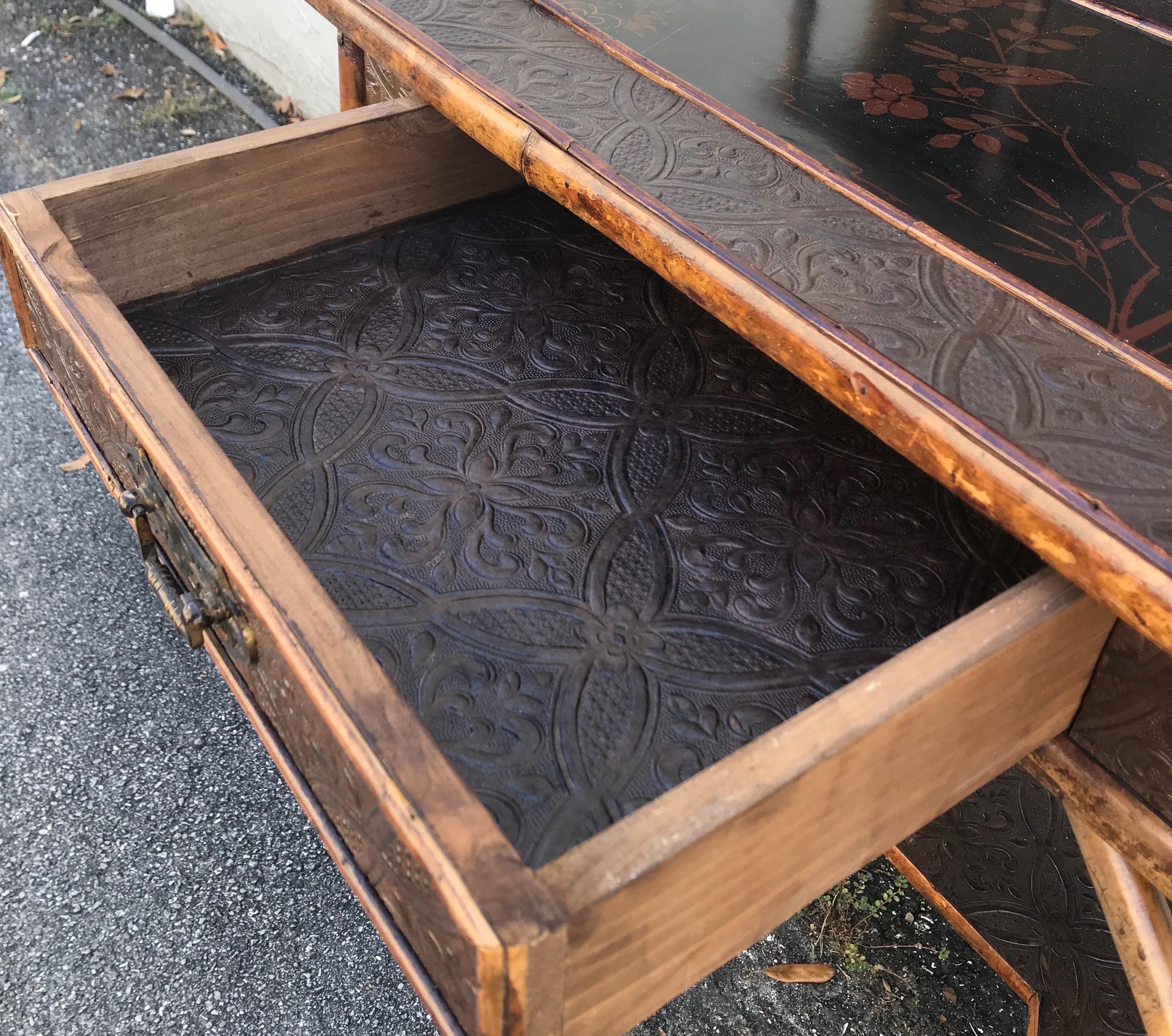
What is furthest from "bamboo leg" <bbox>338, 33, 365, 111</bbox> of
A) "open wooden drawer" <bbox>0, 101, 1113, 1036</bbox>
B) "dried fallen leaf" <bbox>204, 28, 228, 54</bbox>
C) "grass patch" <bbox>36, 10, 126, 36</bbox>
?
"grass patch" <bbox>36, 10, 126, 36</bbox>

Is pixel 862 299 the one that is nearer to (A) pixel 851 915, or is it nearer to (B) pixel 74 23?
(A) pixel 851 915

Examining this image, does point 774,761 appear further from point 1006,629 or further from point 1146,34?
point 1146,34

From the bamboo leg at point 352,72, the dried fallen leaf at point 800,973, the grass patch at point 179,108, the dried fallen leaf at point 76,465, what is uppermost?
the bamboo leg at point 352,72

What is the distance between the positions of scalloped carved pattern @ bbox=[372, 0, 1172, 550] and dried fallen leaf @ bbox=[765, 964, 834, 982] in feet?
2.36

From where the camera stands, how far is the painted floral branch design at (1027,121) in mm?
741

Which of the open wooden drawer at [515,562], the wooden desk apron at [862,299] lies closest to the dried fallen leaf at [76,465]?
the open wooden drawer at [515,562]

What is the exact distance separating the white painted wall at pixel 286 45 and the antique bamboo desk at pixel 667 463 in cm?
104

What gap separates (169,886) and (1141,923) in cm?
88

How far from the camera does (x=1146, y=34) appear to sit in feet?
3.36

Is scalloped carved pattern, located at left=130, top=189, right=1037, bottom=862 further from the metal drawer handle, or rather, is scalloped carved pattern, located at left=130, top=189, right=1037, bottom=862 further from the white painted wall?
the white painted wall

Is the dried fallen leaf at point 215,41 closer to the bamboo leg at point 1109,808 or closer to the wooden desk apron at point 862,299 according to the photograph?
the wooden desk apron at point 862,299

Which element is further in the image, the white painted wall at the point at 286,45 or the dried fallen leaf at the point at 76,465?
the white painted wall at the point at 286,45

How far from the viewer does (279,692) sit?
2.21 feet

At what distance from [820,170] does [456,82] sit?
0.31m
